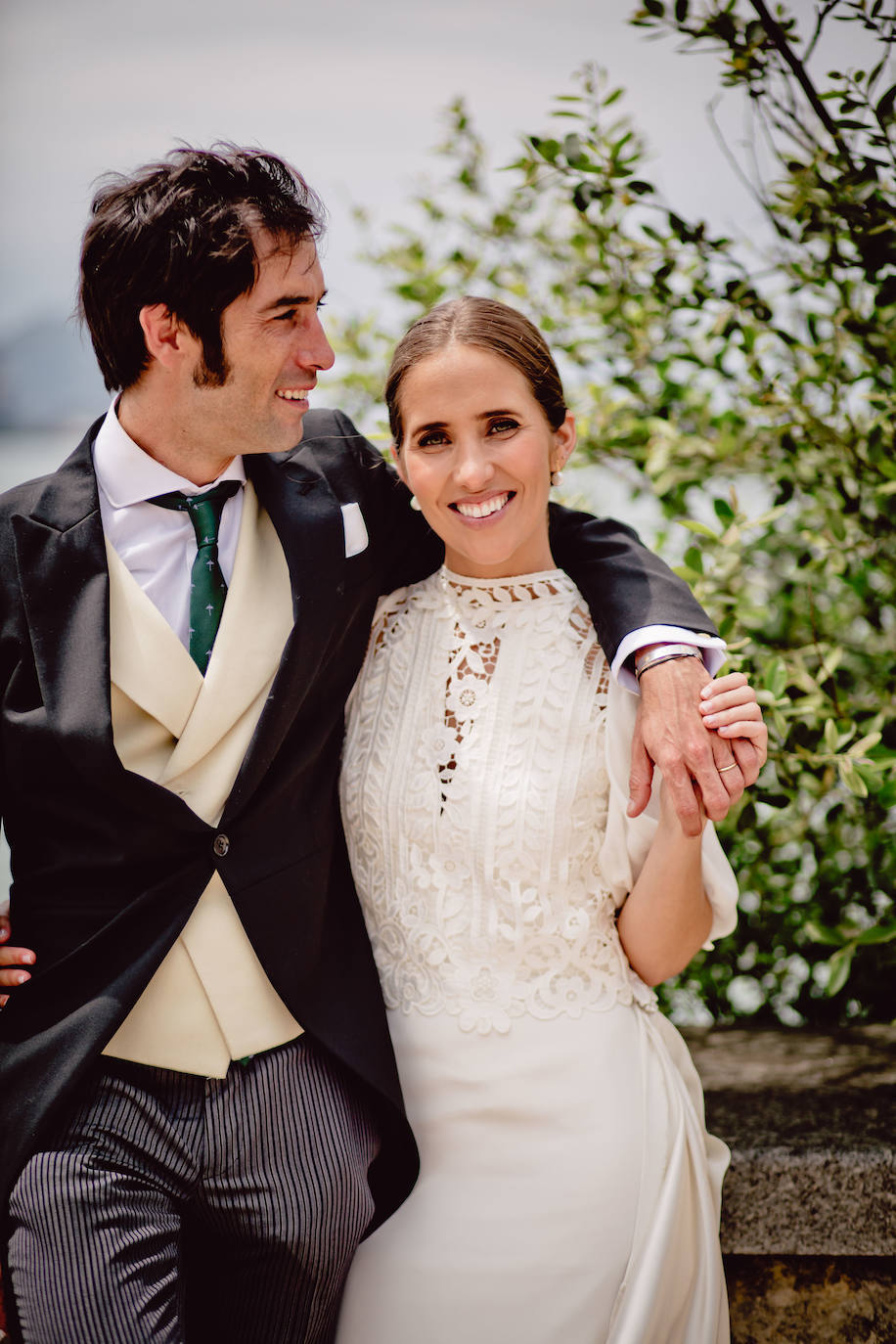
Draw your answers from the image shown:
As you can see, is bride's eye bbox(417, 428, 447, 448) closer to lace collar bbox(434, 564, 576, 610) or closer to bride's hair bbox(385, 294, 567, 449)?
bride's hair bbox(385, 294, 567, 449)

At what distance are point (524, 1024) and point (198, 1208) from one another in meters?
0.58

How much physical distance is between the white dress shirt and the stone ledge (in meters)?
1.44

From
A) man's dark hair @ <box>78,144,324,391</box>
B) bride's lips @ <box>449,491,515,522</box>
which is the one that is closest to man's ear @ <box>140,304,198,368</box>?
man's dark hair @ <box>78,144,324,391</box>

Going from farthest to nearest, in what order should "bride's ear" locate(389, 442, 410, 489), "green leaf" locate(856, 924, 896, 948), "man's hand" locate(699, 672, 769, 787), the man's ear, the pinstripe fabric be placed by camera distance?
1. "green leaf" locate(856, 924, 896, 948)
2. "bride's ear" locate(389, 442, 410, 489)
3. the man's ear
4. "man's hand" locate(699, 672, 769, 787)
5. the pinstripe fabric

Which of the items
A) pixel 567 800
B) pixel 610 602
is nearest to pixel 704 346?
pixel 610 602

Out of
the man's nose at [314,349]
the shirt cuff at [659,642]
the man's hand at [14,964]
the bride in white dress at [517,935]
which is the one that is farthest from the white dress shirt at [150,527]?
the shirt cuff at [659,642]

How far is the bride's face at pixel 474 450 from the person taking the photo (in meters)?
1.98

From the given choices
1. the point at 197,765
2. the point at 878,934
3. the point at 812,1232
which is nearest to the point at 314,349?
the point at 197,765

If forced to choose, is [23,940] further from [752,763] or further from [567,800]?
[752,763]

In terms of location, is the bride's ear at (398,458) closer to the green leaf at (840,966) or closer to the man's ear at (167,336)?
the man's ear at (167,336)

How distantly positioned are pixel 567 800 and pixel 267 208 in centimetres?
113

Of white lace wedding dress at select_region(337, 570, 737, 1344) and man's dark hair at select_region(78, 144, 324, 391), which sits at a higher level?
man's dark hair at select_region(78, 144, 324, 391)

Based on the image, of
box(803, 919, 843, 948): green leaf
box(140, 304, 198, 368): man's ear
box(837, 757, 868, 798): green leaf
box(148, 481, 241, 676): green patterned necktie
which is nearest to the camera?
box(148, 481, 241, 676): green patterned necktie

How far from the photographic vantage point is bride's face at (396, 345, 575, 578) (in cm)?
198
